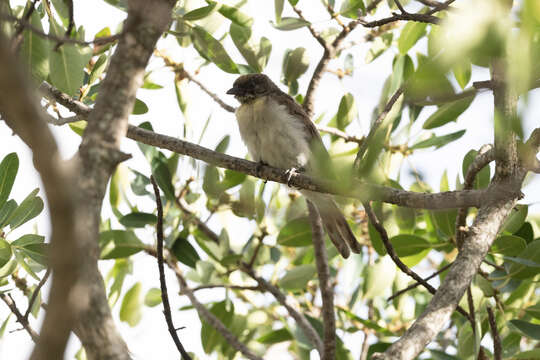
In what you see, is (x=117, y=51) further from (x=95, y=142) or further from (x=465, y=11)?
(x=465, y=11)

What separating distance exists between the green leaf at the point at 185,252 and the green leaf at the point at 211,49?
120 centimetres

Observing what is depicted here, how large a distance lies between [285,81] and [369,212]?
1890mm

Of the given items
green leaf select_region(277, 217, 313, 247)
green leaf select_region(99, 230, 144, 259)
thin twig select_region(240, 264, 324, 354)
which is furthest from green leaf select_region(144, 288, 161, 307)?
green leaf select_region(277, 217, 313, 247)

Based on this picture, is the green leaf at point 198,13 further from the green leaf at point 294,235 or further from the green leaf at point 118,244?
the green leaf at point 294,235

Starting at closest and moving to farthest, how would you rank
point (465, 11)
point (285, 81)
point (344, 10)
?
point (465, 11) < point (344, 10) < point (285, 81)

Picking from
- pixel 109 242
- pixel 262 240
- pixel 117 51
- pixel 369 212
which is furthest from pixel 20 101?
pixel 262 240

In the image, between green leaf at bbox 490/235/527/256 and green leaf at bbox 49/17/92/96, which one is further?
green leaf at bbox 490/235/527/256

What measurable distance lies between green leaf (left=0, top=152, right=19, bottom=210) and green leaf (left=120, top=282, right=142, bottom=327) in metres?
1.51

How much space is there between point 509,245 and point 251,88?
10.0 feet

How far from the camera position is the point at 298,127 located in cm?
532

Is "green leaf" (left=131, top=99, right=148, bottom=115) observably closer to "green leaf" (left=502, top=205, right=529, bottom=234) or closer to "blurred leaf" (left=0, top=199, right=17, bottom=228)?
"blurred leaf" (left=0, top=199, right=17, bottom=228)

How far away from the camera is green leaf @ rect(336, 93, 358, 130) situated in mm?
4543

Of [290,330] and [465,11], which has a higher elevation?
[290,330]

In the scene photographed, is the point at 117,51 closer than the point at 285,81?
Yes
